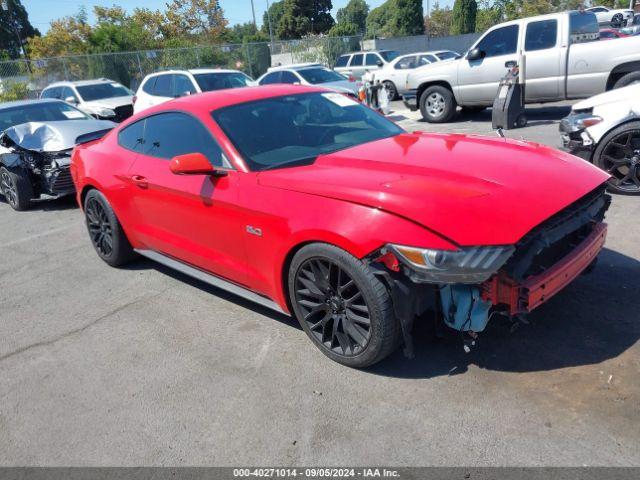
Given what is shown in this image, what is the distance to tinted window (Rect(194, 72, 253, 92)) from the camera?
1283cm

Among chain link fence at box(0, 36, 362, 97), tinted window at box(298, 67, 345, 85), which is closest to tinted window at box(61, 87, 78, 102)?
tinted window at box(298, 67, 345, 85)

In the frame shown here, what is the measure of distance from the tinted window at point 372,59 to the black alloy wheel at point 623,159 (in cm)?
1629

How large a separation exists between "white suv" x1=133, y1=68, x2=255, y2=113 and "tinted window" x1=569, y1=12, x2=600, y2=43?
23.8 feet

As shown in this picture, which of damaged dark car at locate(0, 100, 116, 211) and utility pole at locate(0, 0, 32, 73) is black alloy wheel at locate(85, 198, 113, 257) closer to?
damaged dark car at locate(0, 100, 116, 211)

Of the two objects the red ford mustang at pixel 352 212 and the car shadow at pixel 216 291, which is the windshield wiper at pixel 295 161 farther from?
the car shadow at pixel 216 291

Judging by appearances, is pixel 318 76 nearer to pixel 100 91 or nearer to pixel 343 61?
pixel 100 91

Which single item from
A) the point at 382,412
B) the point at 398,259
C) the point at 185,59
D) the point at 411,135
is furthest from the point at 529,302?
the point at 185,59

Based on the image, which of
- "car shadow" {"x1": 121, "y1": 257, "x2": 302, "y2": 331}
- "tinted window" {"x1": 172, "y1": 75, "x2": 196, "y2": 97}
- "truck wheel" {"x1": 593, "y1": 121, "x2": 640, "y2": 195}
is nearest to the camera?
"car shadow" {"x1": 121, "y1": 257, "x2": 302, "y2": 331}

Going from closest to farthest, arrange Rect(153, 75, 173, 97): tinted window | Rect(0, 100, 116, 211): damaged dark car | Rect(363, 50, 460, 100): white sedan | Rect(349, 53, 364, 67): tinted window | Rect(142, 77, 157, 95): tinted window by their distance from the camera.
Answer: Rect(0, 100, 116, 211): damaged dark car, Rect(153, 75, 173, 97): tinted window, Rect(142, 77, 157, 95): tinted window, Rect(363, 50, 460, 100): white sedan, Rect(349, 53, 364, 67): tinted window

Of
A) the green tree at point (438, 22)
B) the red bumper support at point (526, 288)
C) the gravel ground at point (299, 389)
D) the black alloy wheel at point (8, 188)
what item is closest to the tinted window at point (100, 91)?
the black alloy wheel at point (8, 188)

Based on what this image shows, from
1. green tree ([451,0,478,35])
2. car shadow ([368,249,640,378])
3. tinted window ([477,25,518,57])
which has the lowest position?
car shadow ([368,249,640,378])

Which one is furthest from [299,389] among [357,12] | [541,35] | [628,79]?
[357,12]

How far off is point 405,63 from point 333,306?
1618cm

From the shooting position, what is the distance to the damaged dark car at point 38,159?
7.66 m
